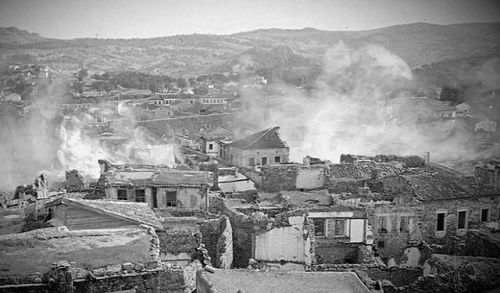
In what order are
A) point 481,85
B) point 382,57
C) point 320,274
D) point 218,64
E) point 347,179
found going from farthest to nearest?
point 218,64 → point 382,57 → point 481,85 → point 347,179 → point 320,274

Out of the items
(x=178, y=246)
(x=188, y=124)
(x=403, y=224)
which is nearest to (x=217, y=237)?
(x=178, y=246)

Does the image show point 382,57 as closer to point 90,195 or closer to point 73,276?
point 90,195

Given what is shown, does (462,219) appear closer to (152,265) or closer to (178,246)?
(178,246)

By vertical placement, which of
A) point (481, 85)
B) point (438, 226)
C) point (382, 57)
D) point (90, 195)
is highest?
point (382, 57)

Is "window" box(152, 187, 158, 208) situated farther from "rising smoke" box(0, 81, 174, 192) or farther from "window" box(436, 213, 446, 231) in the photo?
"rising smoke" box(0, 81, 174, 192)

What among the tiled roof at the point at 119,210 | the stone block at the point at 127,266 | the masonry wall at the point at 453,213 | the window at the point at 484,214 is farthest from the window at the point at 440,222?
the stone block at the point at 127,266

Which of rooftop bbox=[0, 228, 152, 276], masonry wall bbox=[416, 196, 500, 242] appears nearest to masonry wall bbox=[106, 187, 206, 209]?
rooftop bbox=[0, 228, 152, 276]

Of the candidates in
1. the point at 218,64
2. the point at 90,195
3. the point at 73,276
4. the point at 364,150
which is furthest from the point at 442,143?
the point at 218,64
